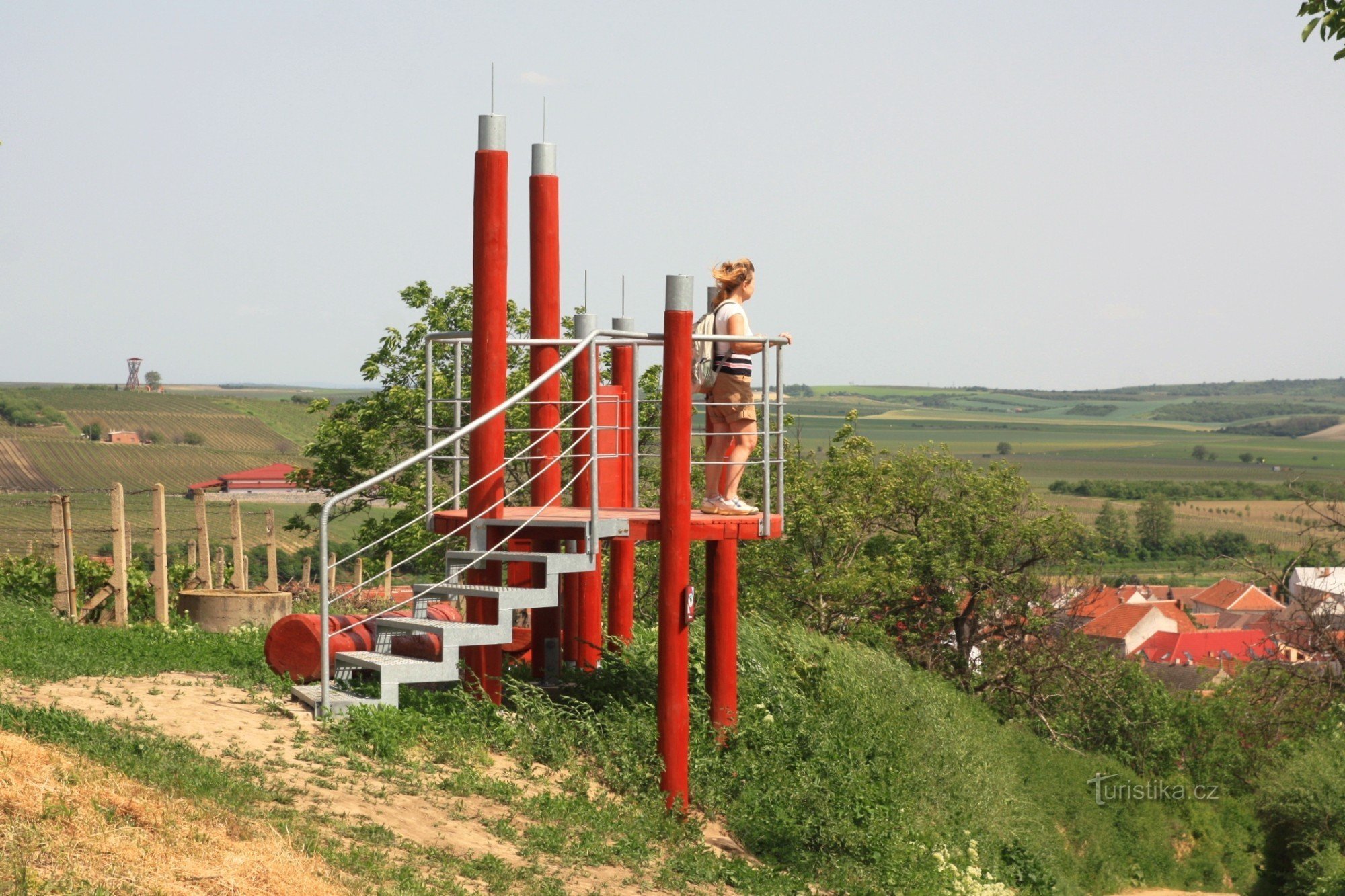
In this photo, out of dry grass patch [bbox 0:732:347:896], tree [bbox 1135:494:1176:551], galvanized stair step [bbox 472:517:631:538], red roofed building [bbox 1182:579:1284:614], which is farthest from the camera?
tree [bbox 1135:494:1176:551]

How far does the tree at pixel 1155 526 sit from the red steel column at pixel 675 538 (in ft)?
463

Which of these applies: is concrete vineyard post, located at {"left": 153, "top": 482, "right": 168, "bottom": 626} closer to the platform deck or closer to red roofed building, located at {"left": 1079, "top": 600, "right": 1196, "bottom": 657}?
the platform deck

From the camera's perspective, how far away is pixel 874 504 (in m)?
33.3

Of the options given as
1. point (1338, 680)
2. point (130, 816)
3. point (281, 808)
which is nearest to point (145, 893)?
point (130, 816)

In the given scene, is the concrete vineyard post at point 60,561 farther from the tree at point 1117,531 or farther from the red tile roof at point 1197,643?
the tree at point 1117,531

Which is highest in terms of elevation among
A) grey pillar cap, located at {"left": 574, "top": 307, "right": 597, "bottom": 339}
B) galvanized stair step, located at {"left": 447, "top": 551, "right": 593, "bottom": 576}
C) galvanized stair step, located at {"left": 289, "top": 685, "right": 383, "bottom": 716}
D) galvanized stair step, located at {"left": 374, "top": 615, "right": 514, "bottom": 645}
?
grey pillar cap, located at {"left": 574, "top": 307, "right": 597, "bottom": 339}

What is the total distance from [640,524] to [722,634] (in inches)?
55.6

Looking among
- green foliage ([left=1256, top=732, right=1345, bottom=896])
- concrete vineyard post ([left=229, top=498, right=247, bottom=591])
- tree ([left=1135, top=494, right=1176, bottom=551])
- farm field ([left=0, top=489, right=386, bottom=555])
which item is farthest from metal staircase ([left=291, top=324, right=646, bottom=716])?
tree ([left=1135, top=494, right=1176, bottom=551])

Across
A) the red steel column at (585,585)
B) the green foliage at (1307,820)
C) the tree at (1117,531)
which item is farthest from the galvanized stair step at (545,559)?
the tree at (1117,531)

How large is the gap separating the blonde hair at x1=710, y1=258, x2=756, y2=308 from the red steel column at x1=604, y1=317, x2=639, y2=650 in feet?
5.68

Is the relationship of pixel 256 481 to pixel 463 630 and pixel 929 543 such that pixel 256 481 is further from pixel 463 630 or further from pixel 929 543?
pixel 463 630

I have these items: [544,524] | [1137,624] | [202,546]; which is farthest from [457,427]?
[1137,624]

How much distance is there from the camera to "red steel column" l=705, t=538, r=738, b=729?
12117 mm

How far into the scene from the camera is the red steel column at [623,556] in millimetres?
13617
